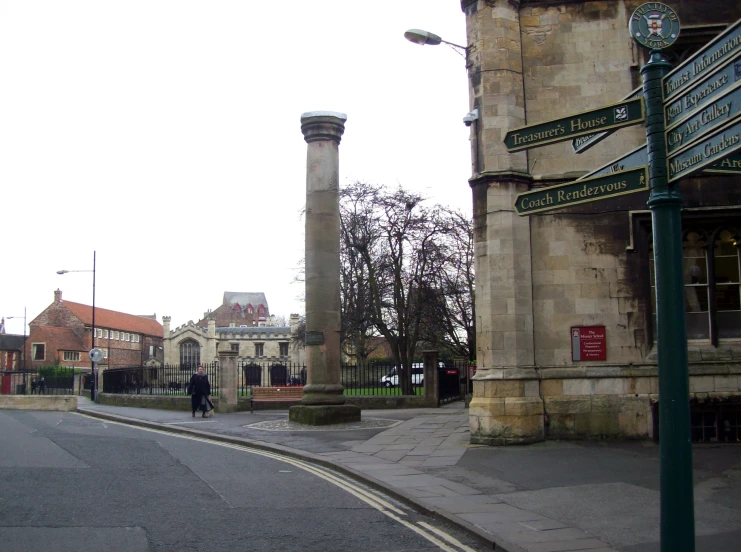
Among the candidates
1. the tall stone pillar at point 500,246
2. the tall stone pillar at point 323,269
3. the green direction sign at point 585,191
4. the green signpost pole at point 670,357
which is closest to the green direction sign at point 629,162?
the green direction sign at point 585,191

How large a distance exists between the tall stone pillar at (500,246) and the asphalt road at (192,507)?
353cm

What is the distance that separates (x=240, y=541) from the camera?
22.5 feet

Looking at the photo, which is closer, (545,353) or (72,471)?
(72,471)

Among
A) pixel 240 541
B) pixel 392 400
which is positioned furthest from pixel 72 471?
pixel 392 400

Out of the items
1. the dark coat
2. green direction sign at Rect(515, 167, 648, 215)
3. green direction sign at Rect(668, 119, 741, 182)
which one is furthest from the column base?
green direction sign at Rect(668, 119, 741, 182)

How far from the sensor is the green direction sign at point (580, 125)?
17.9 ft

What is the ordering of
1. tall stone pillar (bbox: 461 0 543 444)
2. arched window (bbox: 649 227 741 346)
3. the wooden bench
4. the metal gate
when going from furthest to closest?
the metal gate → the wooden bench → arched window (bbox: 649 227 741 346) → tall stone pillar (bbox: 461 0 543 444)

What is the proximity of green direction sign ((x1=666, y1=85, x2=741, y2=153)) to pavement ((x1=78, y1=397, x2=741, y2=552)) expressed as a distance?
3.47 meters

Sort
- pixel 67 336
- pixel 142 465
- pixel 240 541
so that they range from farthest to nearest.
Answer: pixel 67 336 → pixel 142 465 → pixel 240 541

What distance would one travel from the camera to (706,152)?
475cm

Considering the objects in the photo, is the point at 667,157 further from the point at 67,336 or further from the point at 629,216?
the point at 67,336

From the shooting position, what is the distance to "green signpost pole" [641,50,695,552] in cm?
482

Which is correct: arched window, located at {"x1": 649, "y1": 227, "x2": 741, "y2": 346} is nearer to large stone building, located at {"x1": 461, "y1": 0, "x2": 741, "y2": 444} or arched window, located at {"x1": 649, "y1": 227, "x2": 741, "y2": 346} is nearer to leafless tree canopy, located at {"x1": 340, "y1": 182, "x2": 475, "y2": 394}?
large stone building, located at {"x1": 461, "y1": 0, "x2": 741, "y2": 444}

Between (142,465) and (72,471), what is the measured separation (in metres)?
1.11
